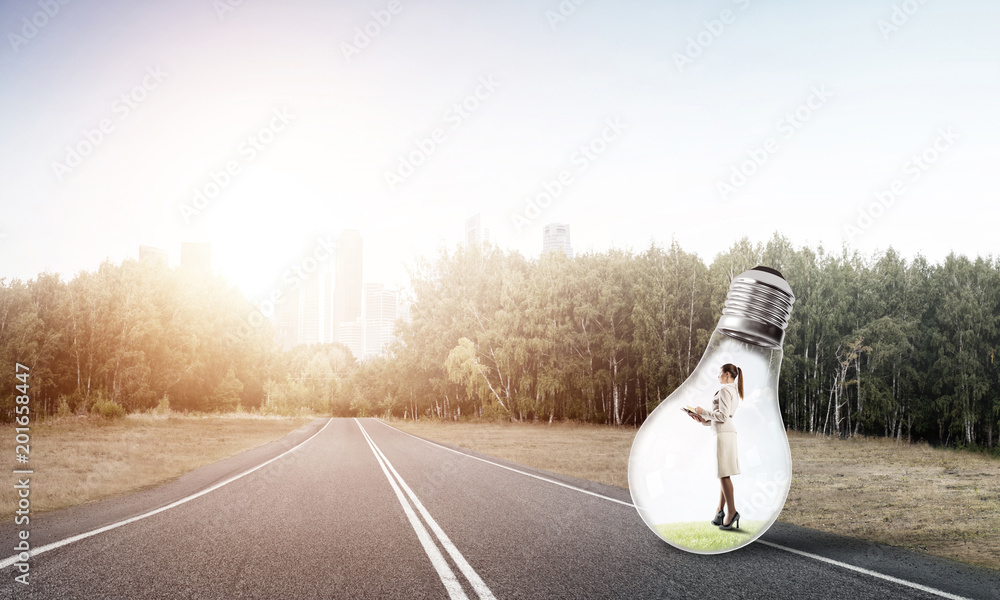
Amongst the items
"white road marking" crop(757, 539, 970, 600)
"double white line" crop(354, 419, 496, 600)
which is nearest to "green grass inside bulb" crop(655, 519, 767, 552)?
"double white line" crop(354, 419, 496, 600)

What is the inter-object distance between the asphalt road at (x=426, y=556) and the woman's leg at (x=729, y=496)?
4.31 ft

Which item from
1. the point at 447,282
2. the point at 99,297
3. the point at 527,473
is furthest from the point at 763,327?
the point at 99,297

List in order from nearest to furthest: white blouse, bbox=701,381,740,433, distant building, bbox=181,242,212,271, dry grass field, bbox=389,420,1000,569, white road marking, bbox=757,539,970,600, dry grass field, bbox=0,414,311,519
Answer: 1. white blouse, bbox=701,381,740,433
2. white road marking, bbox=757,539,970,600
3. dry grass field, bbox=389,420,1000,569
4. dry grass field, bbox=0,414,311,519
5. distant building, bbox=181,242,212,271

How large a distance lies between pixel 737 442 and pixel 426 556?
3.43m

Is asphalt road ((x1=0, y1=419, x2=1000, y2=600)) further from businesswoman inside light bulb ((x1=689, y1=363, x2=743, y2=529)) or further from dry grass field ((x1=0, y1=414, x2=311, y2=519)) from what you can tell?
dry grass field ((x1=0, y1=414, x2=311, y2=519))

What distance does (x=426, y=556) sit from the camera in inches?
198

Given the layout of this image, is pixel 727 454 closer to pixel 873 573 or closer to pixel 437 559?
pixel 873 573

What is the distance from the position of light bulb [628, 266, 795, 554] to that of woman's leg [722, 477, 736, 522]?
2cm

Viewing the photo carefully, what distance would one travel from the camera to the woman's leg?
→ 8.68 ft

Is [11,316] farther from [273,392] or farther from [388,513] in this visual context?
[388,513]

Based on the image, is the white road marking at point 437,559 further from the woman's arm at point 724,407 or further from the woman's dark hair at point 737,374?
the woman's dark hair at point 737,374

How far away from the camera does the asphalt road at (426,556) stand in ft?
13.0

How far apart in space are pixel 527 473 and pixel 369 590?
9222 mm

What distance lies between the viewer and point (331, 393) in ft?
428
